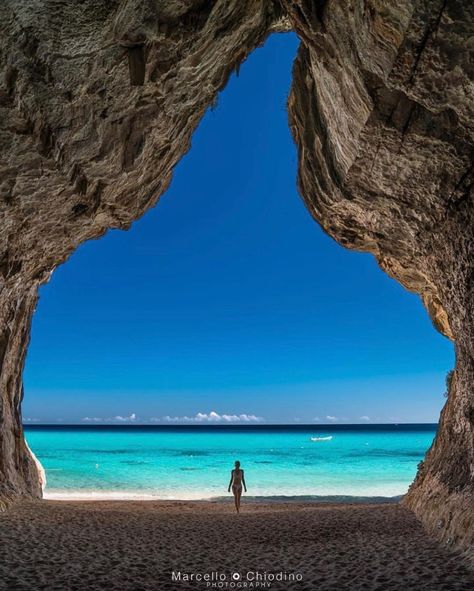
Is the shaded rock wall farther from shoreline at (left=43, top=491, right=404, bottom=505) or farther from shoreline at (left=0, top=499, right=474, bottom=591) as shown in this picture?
shoreline at (left=43, top=491, right=404, bottom=505)

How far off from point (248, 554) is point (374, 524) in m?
4.24

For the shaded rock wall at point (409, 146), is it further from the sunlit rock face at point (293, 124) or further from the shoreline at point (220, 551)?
the shoreline at point (220, 551)

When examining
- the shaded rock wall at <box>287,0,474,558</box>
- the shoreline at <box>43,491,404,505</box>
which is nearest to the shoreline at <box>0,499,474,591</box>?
the shaded rock wall at <box>287,0,474,558</box>

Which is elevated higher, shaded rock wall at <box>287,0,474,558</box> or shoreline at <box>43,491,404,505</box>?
shaded rock wall at <box>287,0,474,558</box>

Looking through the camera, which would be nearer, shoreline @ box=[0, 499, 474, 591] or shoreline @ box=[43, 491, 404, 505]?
shoreline @ box=[0, 499, 474, 591]

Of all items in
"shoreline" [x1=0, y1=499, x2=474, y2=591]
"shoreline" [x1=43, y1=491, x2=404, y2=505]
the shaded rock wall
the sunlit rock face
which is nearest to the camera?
"shoreline" [x1=0, y1=499, x2=474, y2=591]

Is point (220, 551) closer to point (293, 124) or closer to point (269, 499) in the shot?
point (293, 124)

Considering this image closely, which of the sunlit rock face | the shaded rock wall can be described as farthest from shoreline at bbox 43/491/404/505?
the shaded rock wall

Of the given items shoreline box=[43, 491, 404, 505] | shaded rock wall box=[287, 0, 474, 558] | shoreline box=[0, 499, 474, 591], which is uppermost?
shaded rock wall box=[287, 0, 474, 558]

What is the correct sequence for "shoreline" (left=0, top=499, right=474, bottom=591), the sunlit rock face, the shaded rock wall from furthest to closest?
the sunlit rock face < the shaded rock wall < "shoreline" (left=0, top=499, right=474, bottom=591)

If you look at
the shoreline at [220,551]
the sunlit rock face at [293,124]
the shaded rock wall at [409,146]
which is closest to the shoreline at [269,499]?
the sunlit rock face at [293,124]

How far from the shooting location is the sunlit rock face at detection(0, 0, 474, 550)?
733 centimetres

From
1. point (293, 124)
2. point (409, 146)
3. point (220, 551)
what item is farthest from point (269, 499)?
point (409, 146)

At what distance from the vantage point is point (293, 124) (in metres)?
14.5
